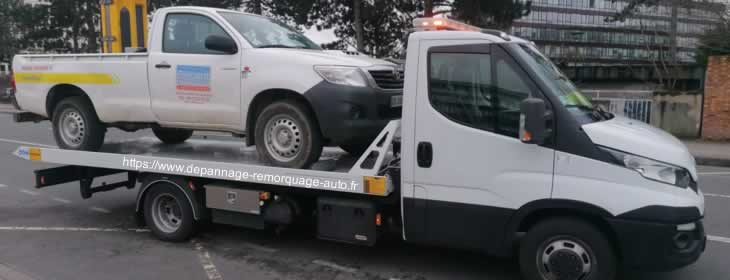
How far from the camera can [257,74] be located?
5781 mm

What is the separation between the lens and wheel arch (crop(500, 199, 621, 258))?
4.33 meters

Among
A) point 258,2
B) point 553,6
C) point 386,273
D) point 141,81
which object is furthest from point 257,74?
point 553,6

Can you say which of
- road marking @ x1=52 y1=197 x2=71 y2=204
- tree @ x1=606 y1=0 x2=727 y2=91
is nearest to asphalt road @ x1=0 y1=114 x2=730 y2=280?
road marking @ x1=52 y1=197 x2=71 y2=204

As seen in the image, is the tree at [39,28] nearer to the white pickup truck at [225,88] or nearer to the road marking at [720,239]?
the white pickup truck at [225,88]

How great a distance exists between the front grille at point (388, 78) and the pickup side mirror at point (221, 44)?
148 cm

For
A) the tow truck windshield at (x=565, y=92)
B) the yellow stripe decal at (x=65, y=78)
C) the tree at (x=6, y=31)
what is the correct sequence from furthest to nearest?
the tree at (x=6, y=31)
the yellow stripe decal at (x=65, y=78)
the tow truck windshield at (x=565, y=92)

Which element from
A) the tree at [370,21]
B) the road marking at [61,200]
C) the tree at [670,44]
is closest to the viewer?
the road marking at [61,200]

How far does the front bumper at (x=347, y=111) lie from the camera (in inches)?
211

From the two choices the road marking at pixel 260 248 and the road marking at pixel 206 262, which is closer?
the road marking at pixel 206 262

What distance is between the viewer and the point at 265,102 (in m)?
5.88

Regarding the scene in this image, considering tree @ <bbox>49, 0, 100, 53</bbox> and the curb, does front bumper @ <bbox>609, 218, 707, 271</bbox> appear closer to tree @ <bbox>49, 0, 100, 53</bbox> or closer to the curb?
the curb

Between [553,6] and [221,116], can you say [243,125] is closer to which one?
[221,116]

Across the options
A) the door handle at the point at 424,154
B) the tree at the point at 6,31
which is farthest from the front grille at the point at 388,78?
the tree at the point at 6,31

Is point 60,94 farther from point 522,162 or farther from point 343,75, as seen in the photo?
point 522,162
